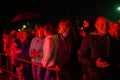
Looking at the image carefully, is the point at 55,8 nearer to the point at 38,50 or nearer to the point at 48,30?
the point at 38,50

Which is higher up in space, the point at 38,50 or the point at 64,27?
the point at 64,27

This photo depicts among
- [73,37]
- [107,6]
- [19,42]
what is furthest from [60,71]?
[107,6]

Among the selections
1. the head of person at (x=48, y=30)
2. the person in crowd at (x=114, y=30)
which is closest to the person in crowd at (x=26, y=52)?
the head of person at (x=48, y=30)

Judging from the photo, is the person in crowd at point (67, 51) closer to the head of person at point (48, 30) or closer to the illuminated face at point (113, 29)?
the head of person at point (48, 30)

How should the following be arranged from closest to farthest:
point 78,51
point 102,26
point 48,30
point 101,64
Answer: point 101,64 < point 102,26 < point 78,51 < point 48,30

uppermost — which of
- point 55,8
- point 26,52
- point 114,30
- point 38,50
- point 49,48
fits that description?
point 55,8

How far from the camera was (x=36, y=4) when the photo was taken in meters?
44.8

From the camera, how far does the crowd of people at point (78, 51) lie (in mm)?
4539

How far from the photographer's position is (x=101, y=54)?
4512 millimetres

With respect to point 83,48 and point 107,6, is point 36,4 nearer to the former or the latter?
point 107,6

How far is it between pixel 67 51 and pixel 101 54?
1.16 m

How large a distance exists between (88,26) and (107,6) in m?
33.0

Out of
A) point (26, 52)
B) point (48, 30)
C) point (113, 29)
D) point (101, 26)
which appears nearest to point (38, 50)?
point (48, 30)

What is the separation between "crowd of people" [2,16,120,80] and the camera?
14.9 feet
